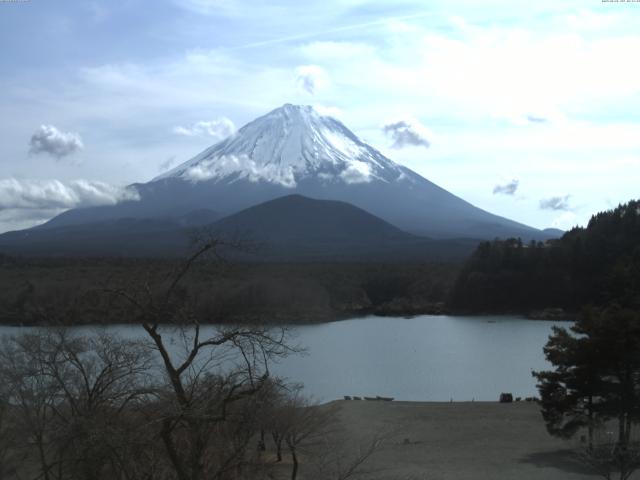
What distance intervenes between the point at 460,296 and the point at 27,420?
4742cm

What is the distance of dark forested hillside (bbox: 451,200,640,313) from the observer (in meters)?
51.0

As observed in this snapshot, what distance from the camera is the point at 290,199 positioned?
11075 centimetres

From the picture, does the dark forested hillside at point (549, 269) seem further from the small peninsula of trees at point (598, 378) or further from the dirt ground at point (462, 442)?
the small peninsula of trees at point (598, 378)

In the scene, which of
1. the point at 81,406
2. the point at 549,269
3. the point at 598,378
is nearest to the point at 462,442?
the point at 598,378

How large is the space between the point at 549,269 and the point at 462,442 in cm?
3896

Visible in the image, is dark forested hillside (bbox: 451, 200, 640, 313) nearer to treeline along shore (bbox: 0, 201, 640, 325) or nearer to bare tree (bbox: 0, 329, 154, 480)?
treeline along shore (bbox: 0, 201, 640, 325)

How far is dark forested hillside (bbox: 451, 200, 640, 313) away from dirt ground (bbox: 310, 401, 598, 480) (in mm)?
33120

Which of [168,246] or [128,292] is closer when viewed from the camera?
[128,292]

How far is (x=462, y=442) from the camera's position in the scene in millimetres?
15734

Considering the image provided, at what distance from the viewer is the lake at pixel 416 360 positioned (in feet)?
Result: 76.3

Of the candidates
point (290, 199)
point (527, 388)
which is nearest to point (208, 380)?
point (527, 388)

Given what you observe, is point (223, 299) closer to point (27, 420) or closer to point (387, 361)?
point (387, 361)

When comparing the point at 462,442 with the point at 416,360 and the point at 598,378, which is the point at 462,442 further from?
the point at 416,360

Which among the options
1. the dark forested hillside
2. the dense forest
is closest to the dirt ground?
the dense forest
